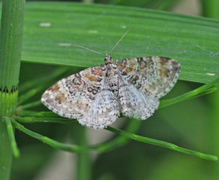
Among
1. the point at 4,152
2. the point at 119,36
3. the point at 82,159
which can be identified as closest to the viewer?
the point at 4,152

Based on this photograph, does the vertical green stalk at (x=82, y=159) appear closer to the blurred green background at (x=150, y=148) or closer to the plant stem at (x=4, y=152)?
the blurred green background at (x=150, y=148)

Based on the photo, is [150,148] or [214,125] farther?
[150,148]

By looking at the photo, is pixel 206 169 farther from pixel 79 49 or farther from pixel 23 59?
pixel 23 59

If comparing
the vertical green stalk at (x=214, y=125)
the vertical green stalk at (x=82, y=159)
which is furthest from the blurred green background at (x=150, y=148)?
the vertical green stalk at (x=214, y=125)

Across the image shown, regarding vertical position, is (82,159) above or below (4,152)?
below

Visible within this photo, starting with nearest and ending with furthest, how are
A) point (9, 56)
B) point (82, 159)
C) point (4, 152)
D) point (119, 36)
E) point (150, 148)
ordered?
1. point (9, 56)
2. point (4, 152)
3. point (119, 36)
4. point (82, 159)
5. point (150, 148)

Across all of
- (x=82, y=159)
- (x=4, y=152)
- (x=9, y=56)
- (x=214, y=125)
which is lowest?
(x=82, y=159)

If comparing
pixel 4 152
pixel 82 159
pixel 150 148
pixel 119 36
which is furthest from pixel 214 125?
pixel 4 152

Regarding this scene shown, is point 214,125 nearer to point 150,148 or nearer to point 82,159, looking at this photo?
point 150,148
